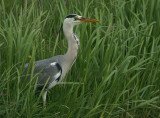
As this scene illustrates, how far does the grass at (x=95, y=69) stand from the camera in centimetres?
Answer: 290

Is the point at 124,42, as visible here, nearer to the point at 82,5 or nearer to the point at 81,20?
the point at 81,20

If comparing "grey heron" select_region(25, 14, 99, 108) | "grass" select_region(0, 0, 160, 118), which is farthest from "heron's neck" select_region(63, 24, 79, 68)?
"grass" select_region(0, 0, 160, 118)

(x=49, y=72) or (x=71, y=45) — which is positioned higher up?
(x=71, y=45)

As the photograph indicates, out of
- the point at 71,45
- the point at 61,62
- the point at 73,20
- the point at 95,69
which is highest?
the point at 73,20

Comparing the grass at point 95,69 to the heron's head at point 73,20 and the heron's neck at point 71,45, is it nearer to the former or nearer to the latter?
the heron's neck at point 71,45

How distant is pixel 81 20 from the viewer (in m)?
3.34

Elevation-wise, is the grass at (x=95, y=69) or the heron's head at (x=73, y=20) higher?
the heron's head at (x=73, y=20)

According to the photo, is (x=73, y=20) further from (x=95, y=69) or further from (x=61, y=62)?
(x=95, y=69)

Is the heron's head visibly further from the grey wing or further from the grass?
the grey wing

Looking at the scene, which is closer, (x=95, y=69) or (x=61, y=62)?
(x=61, y=62)

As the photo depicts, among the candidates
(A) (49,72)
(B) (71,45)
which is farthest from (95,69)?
(A) (49,72)

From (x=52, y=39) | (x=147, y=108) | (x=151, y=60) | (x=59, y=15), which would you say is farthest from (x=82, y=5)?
(x=147, y=108)

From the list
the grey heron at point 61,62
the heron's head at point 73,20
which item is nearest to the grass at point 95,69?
the grey heron at point 61,62

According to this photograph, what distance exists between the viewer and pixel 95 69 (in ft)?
11.2
